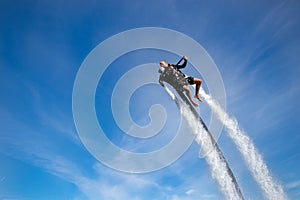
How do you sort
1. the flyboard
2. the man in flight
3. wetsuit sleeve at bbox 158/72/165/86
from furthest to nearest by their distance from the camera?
1. the flyboard
2. wetsuit sleeve at bbox 158/72/165/86
3. the man in flight

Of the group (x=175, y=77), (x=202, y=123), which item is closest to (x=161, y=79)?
(x=175, y=77)

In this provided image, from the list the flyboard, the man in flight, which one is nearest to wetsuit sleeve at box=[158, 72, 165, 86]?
the man in flight

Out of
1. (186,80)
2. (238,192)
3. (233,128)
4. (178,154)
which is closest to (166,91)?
(186,80)

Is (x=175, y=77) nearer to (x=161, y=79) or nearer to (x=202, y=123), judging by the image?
(x=161, y=79)

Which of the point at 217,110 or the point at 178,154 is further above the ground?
the point at 217,110

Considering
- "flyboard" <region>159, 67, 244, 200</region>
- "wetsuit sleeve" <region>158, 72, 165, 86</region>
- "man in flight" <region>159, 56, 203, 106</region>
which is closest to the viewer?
"man in flight" <region>159, 56, 203, 106</region>

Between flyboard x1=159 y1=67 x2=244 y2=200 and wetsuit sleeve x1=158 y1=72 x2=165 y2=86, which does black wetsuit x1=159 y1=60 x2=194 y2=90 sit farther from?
flyboard x1=159 y1=67 x2=244 y2=200

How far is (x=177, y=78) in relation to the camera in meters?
26.6

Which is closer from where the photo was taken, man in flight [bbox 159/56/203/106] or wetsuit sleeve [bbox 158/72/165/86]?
man in flight [bbox 159/56/203/106]

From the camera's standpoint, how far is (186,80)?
1054 inches

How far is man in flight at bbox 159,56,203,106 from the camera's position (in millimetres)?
26141

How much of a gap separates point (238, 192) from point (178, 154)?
7997 mm

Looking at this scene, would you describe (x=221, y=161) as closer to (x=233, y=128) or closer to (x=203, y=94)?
(x=233, y=128)

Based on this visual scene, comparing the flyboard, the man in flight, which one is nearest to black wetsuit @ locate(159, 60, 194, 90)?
the man in flight
